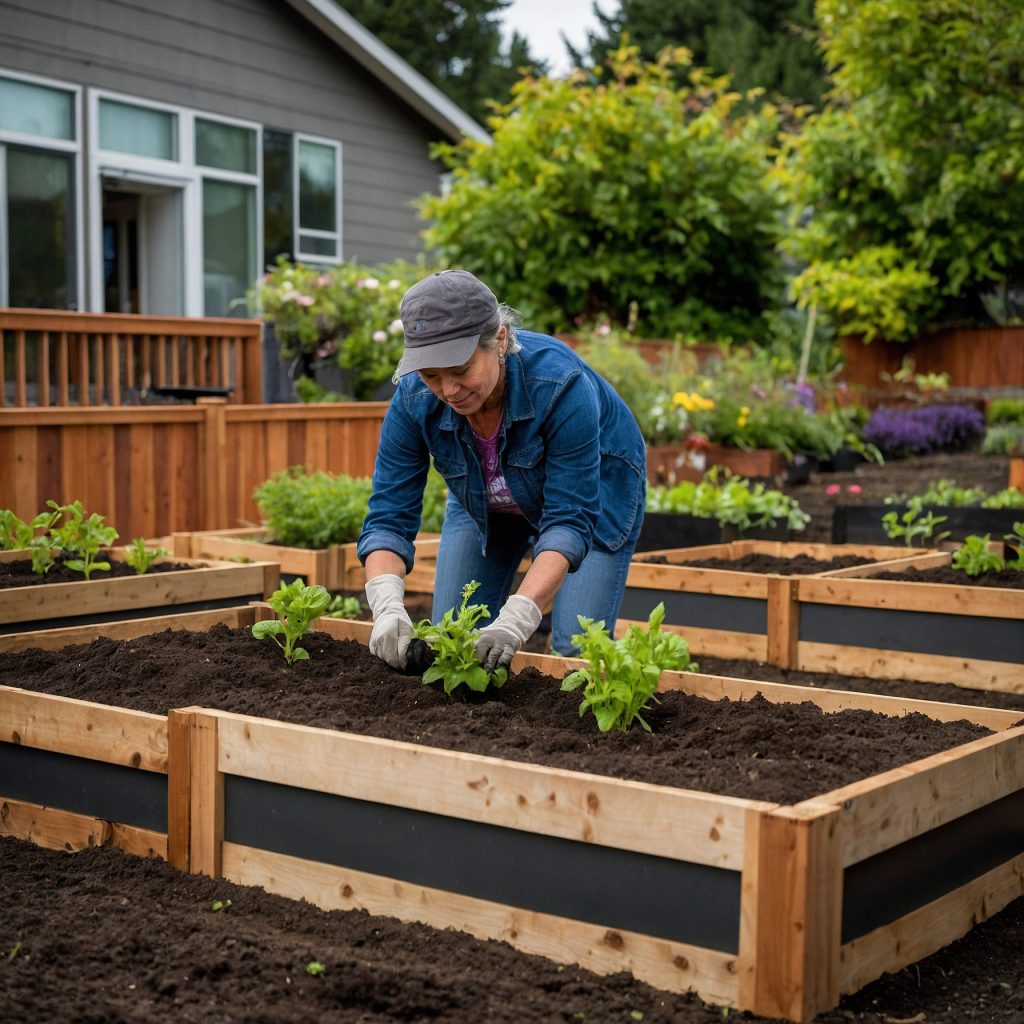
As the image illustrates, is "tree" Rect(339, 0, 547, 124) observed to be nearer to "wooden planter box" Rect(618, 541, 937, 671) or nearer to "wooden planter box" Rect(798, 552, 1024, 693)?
"wooden planter box" Rect(618, 541, 937, 671)

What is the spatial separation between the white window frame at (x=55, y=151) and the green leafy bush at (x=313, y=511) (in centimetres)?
488

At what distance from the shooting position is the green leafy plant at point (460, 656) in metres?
3.40

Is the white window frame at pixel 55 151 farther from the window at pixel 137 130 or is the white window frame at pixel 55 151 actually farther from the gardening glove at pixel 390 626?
the gardening glove at pixel 390 626

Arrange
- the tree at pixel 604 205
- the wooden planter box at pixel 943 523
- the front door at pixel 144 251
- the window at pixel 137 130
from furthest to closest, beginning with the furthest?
the tree at pixel 604 205 < the front door at pixel 144 251 < the window at pixel 137 130 < the wooden planter box at pixel 943 523

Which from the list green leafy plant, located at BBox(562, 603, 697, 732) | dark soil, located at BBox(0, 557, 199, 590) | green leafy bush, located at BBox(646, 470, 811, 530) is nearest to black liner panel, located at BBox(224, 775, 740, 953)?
green leafy plant, located at BBox(562, 603, 697, 732)

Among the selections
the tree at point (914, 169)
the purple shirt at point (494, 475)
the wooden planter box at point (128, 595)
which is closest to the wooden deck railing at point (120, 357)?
the wooden planter box at point (128, 595)

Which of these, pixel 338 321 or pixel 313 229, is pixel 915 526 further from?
pixel 313 229

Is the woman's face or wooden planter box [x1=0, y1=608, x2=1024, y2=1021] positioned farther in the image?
the woman's face

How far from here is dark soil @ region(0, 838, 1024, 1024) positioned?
8.04ft

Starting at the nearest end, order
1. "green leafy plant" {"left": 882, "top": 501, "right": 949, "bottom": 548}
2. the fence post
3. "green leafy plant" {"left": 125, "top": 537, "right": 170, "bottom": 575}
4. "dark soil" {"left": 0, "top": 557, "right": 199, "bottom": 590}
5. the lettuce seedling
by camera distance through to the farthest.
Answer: the lettuce seedling, "dark soil" {"left": 0, "top": 557, "right": 199, "bottom": 590}, "green leafy plant" {"left": 125, "top": 537, "right": 170, "bottom": 575}, "green leafy plant" {"left": 882, "top": 501, "right": 949, "bottom": 548}, the fence post

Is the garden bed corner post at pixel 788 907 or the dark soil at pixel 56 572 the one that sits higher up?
the dark soil at pixel 56 572

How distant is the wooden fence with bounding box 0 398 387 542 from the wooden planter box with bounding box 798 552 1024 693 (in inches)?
148

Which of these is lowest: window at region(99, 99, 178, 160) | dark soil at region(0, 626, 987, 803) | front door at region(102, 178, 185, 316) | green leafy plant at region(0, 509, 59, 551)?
dark soil at region(0, 626, 987, 803)

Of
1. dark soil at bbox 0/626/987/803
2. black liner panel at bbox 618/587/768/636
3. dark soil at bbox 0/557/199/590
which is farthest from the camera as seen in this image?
black liner panel at bbox 618/587/768/636
